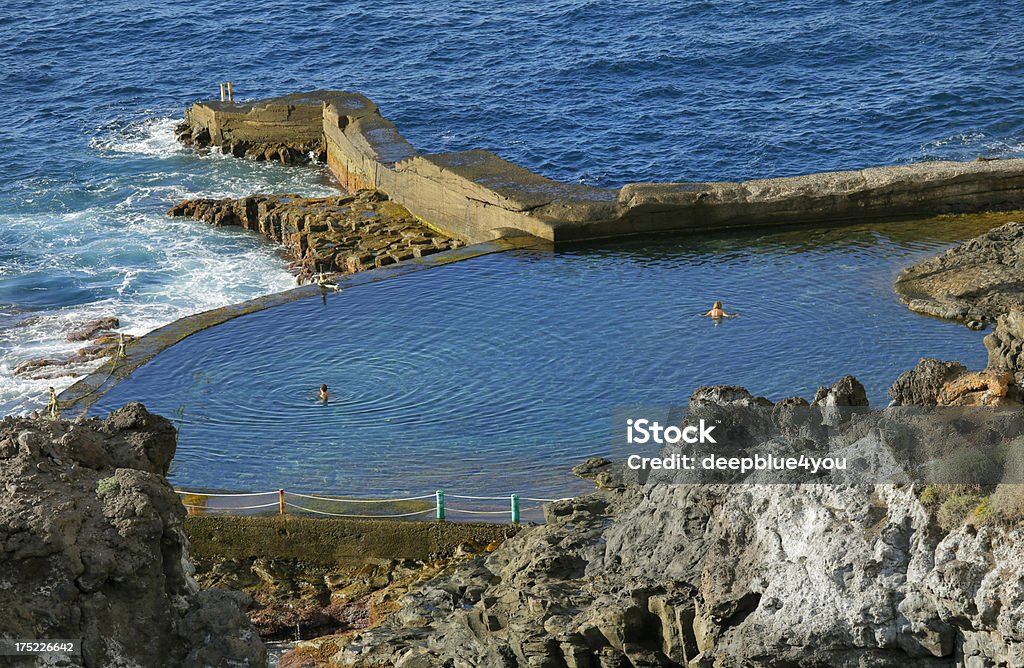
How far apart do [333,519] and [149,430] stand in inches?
239

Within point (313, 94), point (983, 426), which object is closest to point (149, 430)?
point (983, 426)

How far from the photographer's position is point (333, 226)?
33688 millimetres

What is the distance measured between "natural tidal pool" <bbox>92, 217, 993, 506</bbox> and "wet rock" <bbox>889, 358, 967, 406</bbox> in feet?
19.3

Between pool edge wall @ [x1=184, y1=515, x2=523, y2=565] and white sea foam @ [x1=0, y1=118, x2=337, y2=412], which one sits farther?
white sea foam @ [x1=0, y1=118, x2=337, y2=412]

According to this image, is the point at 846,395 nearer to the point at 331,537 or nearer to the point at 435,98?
the point at 331,537

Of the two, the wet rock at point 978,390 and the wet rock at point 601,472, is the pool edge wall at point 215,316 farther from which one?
the wet rock at point 978,390

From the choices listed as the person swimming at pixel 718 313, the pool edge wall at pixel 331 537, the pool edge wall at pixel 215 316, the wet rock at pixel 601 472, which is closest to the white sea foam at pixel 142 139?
the pool edge wall at pixel 215 316

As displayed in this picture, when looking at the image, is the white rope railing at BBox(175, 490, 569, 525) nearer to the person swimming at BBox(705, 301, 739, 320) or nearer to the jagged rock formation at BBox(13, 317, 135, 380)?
the person swimming at BBox(705, 301, 739, 320)

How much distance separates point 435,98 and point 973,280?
2949 cm

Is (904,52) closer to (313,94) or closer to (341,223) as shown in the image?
(313,94)

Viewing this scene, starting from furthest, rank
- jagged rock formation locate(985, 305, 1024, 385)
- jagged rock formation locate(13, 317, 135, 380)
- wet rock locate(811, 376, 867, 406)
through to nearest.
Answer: jagged rock formation locate(13, 317, 135, 380)
jagged rock formation locate(985, 305, 1024, 385)
wet rock locate(811, 376, 867, 406)

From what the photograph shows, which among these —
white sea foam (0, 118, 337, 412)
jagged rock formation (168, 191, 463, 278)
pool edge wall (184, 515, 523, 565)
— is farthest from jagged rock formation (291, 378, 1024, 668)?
jagged rock formation (168, 191, 463, 278)

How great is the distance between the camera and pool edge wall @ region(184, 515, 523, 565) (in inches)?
719

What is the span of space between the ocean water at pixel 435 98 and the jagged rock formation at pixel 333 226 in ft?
2.11
